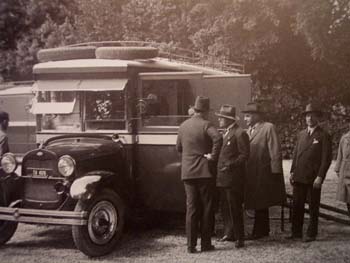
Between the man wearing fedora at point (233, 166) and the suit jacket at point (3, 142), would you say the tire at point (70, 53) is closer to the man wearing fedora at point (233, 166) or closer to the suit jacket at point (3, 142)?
the suit jacket at point (3, 142)

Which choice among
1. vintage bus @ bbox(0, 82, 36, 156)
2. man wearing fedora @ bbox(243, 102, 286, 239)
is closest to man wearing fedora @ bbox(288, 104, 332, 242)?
man wearing fedora @ bbox(243, 102, 286, 239)

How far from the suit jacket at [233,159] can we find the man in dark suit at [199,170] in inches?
6.8

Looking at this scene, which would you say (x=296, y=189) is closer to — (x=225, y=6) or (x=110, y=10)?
(x=225, y=6)

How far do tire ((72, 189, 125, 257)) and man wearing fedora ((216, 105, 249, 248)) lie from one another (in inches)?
52.3

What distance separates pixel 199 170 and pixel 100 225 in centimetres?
138

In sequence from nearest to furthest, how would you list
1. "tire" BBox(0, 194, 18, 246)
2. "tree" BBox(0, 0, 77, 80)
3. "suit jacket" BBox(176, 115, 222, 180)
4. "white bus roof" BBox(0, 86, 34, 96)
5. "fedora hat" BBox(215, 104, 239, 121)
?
"suit jacket" BBox(176, 115, 222, 180) → "fedora hat" BBox(215, 104, 239, 121) → "tire" BBox(0, 194, 18, 246) → "white bus roof" BBox(0, 86, 34, 96) → "tree" BBox(0, 0, 77, 80)

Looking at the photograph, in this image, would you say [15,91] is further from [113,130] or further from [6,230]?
[6,230]

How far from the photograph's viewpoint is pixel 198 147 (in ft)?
24.0

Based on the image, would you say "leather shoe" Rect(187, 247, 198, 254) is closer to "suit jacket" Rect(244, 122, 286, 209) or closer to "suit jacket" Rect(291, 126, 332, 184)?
"suit jacket" Rect(244, 122, 286, 209)

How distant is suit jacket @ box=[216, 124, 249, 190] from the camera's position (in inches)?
294

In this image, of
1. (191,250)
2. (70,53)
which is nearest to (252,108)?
(191,250)

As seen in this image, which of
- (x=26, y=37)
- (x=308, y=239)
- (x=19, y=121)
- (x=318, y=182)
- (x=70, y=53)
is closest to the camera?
(x=318, y=182)

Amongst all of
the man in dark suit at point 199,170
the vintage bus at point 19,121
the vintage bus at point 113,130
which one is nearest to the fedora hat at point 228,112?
the man in dark suit at point 199,170

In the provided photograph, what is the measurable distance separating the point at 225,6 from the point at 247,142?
34.1 feet
